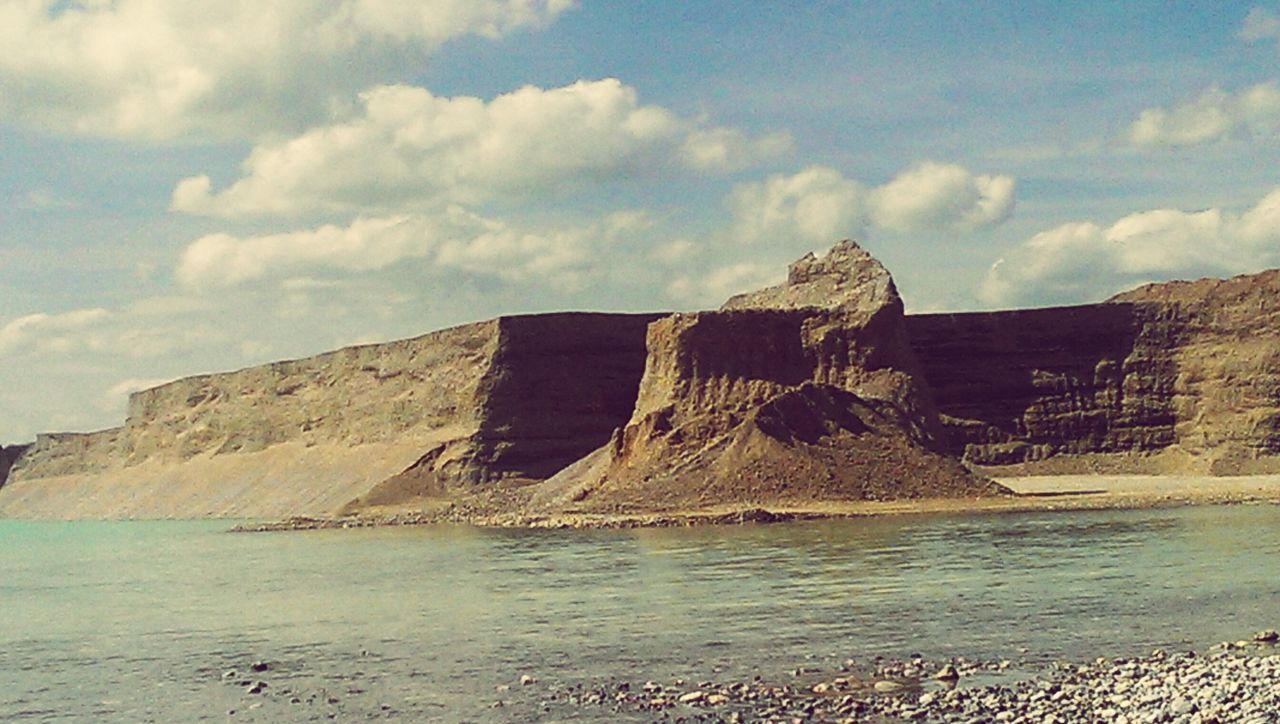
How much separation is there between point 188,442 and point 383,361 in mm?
23070

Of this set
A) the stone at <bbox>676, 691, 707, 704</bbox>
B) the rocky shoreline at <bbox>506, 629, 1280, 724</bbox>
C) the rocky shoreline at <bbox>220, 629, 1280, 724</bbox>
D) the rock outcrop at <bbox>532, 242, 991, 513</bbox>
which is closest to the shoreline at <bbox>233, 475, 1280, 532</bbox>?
the rock outcrop at <bbox>532, 242, 991, 513</bbox>

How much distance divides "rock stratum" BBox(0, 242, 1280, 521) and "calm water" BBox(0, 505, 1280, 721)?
69.1ft

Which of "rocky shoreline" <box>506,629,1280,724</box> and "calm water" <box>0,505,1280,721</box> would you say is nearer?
"rocky shoreline" <box>506,629,1280,724</box>

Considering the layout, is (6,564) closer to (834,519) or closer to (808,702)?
(834,519)

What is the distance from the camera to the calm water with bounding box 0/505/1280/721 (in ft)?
73.6

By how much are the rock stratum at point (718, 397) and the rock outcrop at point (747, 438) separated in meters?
0.21

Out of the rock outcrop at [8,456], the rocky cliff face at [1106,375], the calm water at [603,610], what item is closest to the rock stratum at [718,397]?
the rocky cliff face at [1106,375]

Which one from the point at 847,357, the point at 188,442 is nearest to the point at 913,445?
the point at 847,357

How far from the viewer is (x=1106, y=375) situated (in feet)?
361

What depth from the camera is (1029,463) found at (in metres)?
107

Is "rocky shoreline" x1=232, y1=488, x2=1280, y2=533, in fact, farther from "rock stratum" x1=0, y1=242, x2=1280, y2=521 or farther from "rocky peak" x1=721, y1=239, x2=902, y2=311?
"rocky peak" x1=721, y1=239, x2=902, y2=311

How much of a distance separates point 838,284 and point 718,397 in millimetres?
32079

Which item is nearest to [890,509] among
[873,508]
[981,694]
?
[873,508]

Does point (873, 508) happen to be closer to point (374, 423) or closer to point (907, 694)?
point (907, 694)
